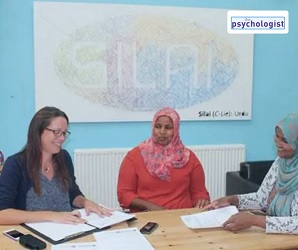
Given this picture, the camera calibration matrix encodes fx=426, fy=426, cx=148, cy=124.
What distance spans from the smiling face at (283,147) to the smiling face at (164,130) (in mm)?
829

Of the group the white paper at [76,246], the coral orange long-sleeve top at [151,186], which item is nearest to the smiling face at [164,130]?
the coral orange long-sleeve top at [151,186]

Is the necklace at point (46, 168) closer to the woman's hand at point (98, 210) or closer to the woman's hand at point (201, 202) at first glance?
the woman's hand at point (98, 210)

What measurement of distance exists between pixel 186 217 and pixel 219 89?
7.04 feet

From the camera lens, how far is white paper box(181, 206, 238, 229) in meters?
1.94

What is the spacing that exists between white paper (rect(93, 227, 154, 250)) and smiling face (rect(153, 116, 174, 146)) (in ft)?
3.21

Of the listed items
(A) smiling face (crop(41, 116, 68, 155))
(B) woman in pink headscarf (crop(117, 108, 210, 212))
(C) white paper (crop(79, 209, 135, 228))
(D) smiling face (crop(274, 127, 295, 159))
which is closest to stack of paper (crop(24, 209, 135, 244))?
(C) white paper (crop(79, 209, 135, 228))

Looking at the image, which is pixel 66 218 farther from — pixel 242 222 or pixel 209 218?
pixel 242 222

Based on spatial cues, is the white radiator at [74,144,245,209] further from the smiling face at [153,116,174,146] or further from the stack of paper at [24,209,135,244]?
the stack of paper at [24,209,135,244]

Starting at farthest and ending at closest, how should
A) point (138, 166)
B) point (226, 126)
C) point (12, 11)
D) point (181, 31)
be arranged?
1. point (226, 126)
2. point (181, 31)
3. point (12, 11)
4. point (138, 166)

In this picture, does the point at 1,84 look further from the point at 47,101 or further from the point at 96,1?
the point at 96,1

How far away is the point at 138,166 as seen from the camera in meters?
2.73

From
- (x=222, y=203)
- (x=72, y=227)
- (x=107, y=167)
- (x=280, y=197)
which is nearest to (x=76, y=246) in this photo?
(x=72, y=227)

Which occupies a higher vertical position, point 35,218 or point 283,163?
point 283,163

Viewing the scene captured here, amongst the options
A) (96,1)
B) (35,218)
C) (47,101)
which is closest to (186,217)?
(35,218)
